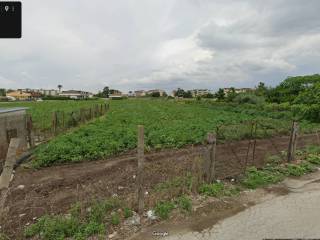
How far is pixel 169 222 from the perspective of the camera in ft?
14.4

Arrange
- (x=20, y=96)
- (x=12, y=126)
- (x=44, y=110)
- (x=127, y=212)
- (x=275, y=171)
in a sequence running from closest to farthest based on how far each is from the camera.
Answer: (x=127, y=212), (x=275, y=171), (x=12, y=126), (x=44, y=110), (x=20, y=96)

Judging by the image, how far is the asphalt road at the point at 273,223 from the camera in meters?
3.93

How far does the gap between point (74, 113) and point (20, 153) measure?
6.91 m

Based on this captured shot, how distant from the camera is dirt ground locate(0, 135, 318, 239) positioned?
4816mm

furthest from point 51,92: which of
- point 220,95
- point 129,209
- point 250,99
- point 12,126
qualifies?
point 129,209

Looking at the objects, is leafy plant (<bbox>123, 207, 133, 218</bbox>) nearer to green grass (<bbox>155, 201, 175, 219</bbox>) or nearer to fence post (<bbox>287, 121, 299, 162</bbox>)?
green grass (<bbox>155, 201, 175, 219</bbox>)

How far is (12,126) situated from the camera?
9172 mm

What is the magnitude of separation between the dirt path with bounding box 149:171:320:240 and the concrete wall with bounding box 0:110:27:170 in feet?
20.4

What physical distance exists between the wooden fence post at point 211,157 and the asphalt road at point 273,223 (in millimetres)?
1276

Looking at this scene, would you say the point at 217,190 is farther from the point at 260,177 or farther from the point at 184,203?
the point at 260,177

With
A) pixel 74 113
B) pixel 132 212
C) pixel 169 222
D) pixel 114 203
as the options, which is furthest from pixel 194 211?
pixel 74 113

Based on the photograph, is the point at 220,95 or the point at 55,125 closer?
the point at 55,125

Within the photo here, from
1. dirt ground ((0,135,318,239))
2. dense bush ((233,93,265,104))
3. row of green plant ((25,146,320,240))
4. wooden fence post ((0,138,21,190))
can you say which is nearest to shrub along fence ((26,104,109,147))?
dirt ground ((0,135,318,239))

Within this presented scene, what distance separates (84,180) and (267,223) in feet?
14.4
